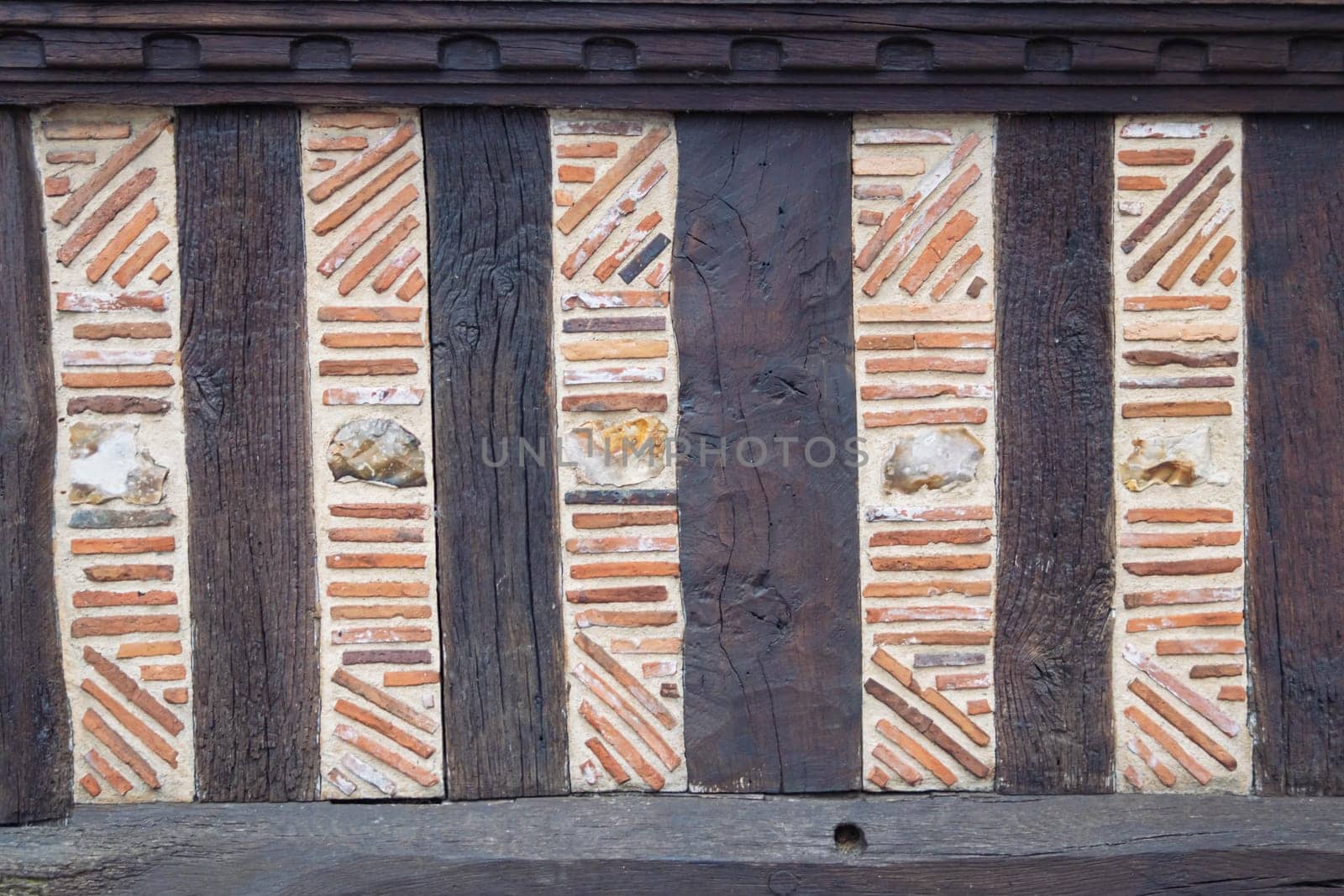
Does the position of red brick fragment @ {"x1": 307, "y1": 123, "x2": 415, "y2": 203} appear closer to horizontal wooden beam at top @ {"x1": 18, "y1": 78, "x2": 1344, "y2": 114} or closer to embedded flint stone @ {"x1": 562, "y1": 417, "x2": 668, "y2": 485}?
horizontal wooden beam at top @ {"x1": 18, "y1": 78, "x2": 1344, "y2": 114}

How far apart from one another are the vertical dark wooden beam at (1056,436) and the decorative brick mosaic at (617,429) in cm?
86

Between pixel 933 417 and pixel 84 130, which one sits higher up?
pixel 84 130

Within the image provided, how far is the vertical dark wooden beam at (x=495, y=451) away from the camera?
2832mm

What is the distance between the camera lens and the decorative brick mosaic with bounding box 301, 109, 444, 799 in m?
2.82

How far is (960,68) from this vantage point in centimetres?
279

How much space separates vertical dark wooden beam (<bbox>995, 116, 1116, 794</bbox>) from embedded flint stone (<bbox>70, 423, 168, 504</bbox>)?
7.22ft

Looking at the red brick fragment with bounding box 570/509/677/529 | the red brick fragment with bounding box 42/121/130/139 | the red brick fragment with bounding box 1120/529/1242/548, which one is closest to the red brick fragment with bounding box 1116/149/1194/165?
the red brick fragment with bounding box 1120/529/1242/548

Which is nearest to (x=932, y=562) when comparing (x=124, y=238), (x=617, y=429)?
(x=617, y=429)

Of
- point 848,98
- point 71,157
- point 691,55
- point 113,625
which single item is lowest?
point 113,625

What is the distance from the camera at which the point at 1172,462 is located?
2.85 meters

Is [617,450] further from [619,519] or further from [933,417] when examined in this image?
[933,417]

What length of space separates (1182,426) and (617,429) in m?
1.45

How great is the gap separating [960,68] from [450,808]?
2.28m

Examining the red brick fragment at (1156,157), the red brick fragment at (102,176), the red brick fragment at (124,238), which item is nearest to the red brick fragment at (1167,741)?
the red brick fragment at (1156,157)
